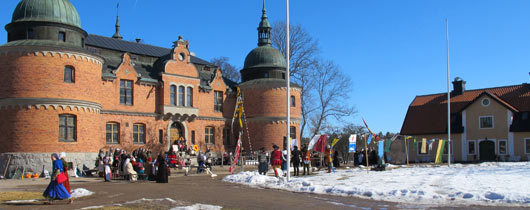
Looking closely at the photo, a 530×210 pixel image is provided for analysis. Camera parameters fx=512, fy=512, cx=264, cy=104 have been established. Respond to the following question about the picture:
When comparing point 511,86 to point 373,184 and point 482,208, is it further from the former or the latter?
point 482,208

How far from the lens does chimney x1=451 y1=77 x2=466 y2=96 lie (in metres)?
51.6

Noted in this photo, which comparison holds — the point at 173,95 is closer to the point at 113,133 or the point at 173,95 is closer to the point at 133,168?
the point at 113,133

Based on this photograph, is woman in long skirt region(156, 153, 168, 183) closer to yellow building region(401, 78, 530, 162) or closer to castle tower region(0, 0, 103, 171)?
castle tower region(0, 0, 103, 171)

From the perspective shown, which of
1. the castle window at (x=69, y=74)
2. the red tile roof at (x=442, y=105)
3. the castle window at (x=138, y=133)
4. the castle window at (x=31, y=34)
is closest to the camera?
the castle window at (x=69, y=74)

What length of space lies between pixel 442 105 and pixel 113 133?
31.7 metres

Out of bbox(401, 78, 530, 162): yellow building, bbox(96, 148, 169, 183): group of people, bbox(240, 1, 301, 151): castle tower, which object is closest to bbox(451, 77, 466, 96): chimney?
bbox(401, 78, 530, 162): yellow building

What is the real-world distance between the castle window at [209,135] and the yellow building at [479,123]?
Result: 17.1 m

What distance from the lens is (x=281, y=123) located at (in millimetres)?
43125

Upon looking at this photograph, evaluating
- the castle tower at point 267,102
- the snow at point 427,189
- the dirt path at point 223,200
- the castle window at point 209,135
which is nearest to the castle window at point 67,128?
the castle window at point 209,135

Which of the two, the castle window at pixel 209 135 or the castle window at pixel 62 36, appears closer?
the castle window at pixel 62 36

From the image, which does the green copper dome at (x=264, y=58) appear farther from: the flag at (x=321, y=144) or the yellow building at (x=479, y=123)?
the flag at (x=321, y=144)

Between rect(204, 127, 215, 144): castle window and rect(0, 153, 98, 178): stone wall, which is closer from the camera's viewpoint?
rect(0, 153, 98, 178): stone wall

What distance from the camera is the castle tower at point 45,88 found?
29016mm

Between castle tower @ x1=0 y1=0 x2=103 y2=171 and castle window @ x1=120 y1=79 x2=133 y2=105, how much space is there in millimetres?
4073
